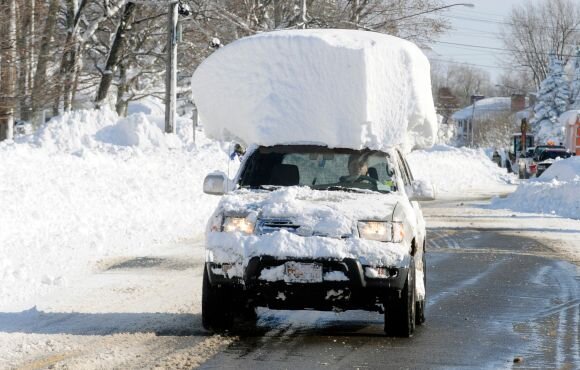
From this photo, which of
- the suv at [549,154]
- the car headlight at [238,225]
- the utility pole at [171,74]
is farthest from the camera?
the suv at [549,154]

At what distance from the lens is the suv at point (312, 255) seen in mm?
9367

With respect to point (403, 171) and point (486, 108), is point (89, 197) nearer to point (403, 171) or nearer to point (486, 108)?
point (403, 171)

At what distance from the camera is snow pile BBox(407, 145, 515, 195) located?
48.8 metres

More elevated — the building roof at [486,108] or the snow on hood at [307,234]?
the building roof at [486,108]

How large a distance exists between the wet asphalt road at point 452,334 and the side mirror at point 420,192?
111cm

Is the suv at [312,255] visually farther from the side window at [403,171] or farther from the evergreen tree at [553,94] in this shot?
the evergreen tree at [553,94]

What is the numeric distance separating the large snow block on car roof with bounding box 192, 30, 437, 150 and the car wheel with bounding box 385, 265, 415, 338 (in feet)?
5.77

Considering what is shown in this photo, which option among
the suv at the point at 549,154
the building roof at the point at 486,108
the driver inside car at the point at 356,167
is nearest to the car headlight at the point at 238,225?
the driver inside car at the point at 356,167

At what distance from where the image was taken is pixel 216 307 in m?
9.77

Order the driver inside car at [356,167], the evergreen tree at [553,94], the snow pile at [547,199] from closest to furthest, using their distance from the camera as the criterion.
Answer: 1. the driver inside car at [356,167]
2. the snow pile at [547,199]
3. the evergreen tree at [553,94]

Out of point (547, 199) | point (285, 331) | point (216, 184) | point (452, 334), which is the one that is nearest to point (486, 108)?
point (547, 199)

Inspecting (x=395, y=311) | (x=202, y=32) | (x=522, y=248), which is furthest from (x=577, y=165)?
(x=395, y=311)

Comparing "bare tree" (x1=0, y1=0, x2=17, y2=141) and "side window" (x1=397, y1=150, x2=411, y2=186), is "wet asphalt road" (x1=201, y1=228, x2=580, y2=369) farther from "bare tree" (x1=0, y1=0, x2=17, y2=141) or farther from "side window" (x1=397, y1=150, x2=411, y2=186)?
"bare tree" (x1=0, y1=0, x2=17, y2=141)

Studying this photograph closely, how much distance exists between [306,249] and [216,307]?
0.95 m
